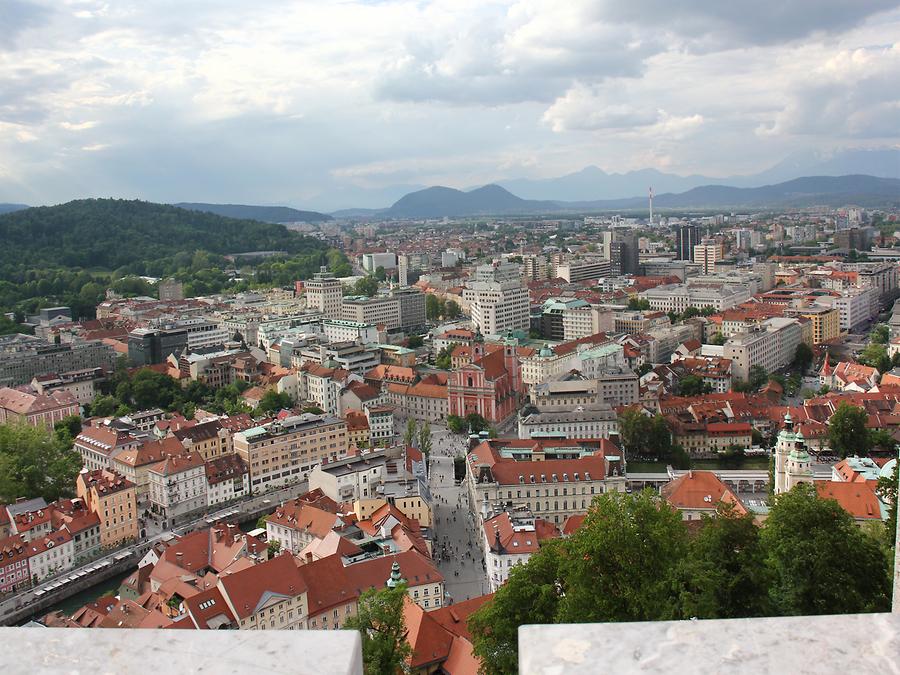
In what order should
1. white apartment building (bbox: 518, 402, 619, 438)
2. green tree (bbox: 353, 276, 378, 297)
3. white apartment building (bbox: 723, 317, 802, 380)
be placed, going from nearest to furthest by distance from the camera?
white apartment building (bbox: 518, 402, 619, 438) → white apartment building (bbox: 723, 317, 802, 380) → green tree (bbox: 353, 276, 378, 297)

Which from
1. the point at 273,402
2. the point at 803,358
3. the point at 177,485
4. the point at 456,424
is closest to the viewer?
the point at 177,485

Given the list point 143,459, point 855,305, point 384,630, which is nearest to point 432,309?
point 855,305

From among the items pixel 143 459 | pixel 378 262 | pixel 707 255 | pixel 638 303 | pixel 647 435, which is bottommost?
pixel 647 435

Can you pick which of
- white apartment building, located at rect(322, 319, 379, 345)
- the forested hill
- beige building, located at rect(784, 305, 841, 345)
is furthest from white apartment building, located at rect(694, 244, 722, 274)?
the forested hill

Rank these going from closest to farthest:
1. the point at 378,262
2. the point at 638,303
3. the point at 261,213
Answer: the point at 638,303
the point at 378,262
the point at 261,213

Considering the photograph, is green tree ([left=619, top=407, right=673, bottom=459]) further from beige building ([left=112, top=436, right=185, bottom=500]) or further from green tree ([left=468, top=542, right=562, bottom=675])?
green tree ([left=468, top=542, right=562, bottom=675])

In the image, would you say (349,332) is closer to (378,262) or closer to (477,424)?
(477,424)

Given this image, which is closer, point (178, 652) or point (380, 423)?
point (178, 652)
